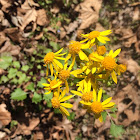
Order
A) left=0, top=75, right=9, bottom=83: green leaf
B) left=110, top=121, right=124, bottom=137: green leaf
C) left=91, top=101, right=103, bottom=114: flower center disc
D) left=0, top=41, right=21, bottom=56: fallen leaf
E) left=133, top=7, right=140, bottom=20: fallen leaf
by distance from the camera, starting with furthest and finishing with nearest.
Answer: left=133, top=7, right=140, bottom=20: fallen leaf
left=0, top=41, right=21, bottom=56: fallen leaf
left=0, top=75, right=9, bottom=83: green leaf
left=110, top=121, right=124, bottom=137: green leaf
left=91, top=101, right=103, bottom=114: flower center disc

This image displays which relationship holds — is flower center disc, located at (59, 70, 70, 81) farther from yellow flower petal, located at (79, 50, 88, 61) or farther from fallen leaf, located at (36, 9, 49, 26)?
fallen leaf, located at (36, 9, 49, 26)

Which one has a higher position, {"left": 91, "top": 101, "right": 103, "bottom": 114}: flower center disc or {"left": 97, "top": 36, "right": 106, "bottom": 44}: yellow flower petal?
{"left": 97, "top": 36, "right": 106, "bottom": 44}: yellow flower petal

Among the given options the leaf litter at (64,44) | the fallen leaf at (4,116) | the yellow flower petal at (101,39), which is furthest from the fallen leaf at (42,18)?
the fallen leaf at (4,116)

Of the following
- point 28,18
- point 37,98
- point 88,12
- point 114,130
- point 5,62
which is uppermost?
point 28,18

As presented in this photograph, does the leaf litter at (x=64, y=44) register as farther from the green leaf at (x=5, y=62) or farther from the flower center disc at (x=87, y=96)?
the flower center disc at (x=87, y=96)

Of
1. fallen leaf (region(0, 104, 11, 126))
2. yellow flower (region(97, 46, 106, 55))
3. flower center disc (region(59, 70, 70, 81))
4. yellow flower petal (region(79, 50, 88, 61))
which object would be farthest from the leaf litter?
A: yellow flower (region(97, 46, 106, 55))

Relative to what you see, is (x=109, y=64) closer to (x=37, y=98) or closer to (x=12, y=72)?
(x=37, y=98)

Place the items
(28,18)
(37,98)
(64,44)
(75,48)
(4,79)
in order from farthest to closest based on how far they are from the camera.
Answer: (64,44), (28,18), (4,79), (37,98), (75,48)

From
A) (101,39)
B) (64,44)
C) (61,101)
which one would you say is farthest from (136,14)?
(61,101)

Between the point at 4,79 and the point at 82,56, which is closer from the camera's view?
the point at 82,56
